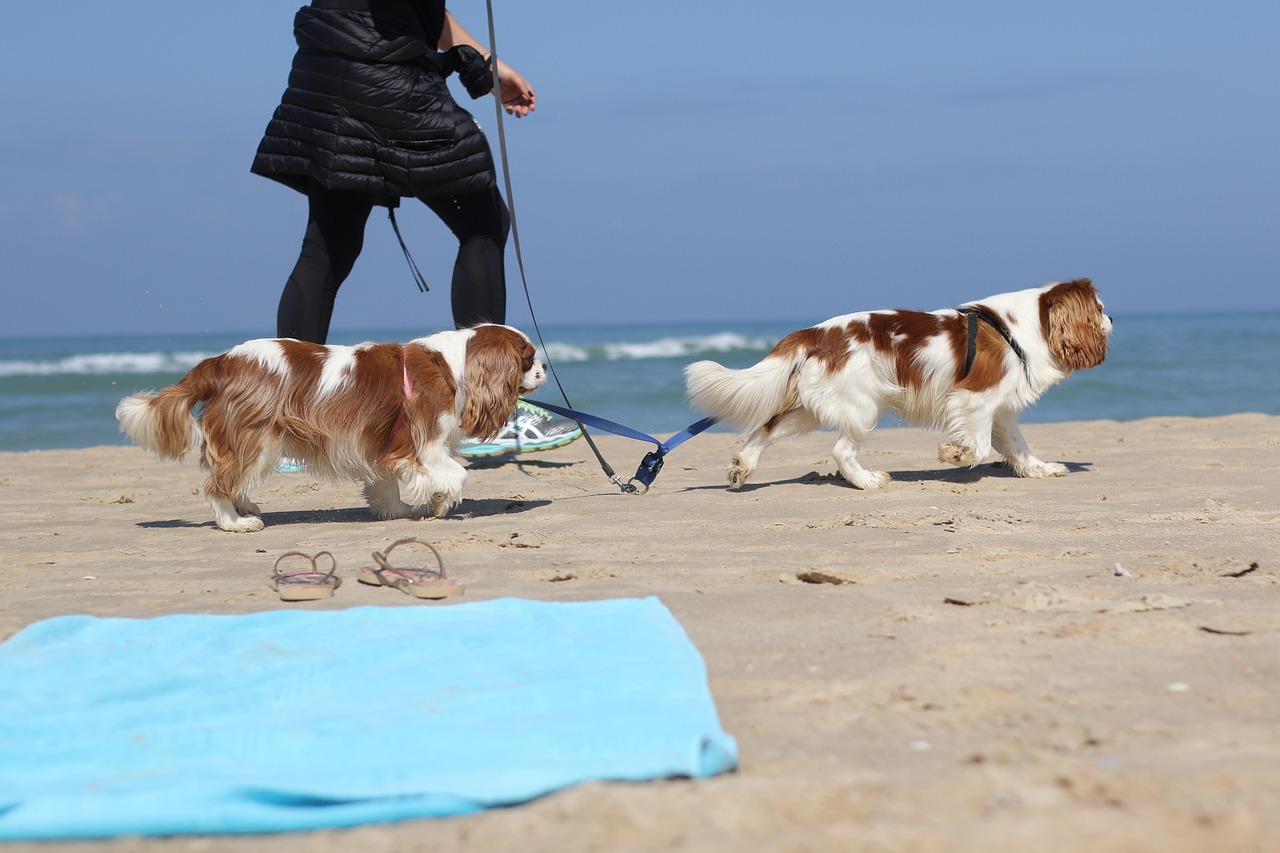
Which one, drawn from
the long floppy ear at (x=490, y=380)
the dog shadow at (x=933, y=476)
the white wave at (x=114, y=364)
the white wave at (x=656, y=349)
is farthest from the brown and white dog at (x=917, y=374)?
the white wave at (x=114, y=364)

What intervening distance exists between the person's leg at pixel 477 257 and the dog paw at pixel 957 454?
226 centimetres

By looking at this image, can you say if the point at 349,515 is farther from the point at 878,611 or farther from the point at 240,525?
the point at 878,611

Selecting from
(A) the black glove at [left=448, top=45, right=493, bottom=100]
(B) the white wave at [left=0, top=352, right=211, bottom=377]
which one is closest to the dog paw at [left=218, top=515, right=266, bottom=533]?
(A) the black glove at [left=448, top=45, right=493, bottom=100]

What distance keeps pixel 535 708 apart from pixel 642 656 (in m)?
0.34

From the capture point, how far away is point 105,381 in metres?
20.1

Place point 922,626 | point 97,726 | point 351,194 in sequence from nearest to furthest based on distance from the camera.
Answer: point 97,726 < point 922,626 < point 351,194

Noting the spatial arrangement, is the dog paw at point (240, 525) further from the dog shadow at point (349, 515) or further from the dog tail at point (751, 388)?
the dog tail at point (751, 388)

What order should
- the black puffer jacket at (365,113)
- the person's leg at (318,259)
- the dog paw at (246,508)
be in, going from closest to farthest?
the dog paw at (246,508)
the black puffer jacket at (365,113)
the person's leg at (318,259)

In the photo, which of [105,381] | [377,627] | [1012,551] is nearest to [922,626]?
[1012,551]

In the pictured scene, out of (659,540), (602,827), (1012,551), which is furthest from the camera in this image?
(659,540)

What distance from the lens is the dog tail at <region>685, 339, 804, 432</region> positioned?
18.2 feet

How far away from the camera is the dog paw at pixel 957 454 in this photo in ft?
18.8

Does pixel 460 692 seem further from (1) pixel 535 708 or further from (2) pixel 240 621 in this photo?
(2) pixel 240 621

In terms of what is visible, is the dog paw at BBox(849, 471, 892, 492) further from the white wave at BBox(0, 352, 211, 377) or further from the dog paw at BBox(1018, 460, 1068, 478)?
the white wave at BBox(0, 352, 211, 377)
